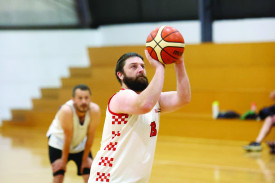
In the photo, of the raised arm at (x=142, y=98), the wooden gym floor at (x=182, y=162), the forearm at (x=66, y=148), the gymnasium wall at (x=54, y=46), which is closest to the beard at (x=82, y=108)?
the forearm at (x=66, y=148)

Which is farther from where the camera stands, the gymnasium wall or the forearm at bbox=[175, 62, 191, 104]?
the gymnasium wall

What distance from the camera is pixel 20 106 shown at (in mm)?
11164

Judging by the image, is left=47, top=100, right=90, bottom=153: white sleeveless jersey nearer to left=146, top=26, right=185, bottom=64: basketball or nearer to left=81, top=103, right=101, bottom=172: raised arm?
left=81, top=103, right=101, bottom=172: raised arm

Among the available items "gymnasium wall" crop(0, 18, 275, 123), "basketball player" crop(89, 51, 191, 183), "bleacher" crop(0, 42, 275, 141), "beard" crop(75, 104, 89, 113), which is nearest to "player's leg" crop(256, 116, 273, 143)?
"bleacher" crop(0, 42, 275, 141)

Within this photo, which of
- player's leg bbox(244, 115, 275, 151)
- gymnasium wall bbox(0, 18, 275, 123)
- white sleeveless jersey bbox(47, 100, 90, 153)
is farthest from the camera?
gymnasium wall bbox(0, 18, 275, 123)

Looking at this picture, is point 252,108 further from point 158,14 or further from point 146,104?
point 146,104

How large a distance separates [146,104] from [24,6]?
9569 mm

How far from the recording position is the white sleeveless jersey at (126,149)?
279 centimetres

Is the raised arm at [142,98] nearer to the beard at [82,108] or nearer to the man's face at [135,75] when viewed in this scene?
the man's face at [135,75]

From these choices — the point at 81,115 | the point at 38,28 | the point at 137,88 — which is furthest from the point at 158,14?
the point at 137,88

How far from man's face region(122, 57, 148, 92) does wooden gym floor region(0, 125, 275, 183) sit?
124 inches

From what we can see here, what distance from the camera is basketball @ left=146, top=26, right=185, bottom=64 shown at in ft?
8.72

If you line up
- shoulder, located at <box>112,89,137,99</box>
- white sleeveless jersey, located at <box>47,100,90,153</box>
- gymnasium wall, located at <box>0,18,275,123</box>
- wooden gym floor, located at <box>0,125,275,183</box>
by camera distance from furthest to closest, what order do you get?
1. gymnasium wall, located at <box>0,18,275,123</box>
2. wooden gym floor, located at <box>0,125,275,183</box>
3. white sleeveless jersey, located at <box>47,100,90,153</box>
4. shoulder, located at <box>112,89,137,99</box>

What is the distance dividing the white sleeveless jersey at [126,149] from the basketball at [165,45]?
44cm
